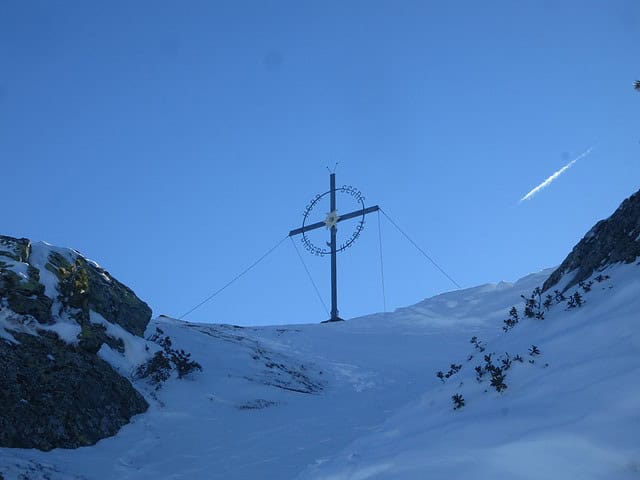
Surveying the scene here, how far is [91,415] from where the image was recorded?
9195 mm

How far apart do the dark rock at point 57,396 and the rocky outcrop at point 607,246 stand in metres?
8.72

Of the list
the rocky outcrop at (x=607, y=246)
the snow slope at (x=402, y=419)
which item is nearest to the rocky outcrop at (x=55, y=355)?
the snow slope at (x=402, y=419)

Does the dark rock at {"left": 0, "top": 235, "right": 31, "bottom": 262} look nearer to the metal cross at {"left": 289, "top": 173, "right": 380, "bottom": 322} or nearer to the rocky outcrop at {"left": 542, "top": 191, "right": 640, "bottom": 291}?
the rocky outcrop at {"left": 542, "top": 191, "right": 640, "bottom": 291}

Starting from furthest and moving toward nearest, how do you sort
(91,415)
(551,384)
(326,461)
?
(91,415) < (326,461) < (551,384)

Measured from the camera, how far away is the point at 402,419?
8.88 meters

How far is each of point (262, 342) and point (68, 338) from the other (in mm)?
10231

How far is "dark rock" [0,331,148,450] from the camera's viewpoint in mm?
7989

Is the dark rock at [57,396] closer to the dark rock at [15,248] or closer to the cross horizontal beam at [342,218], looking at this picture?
the dark rock at [15,248]

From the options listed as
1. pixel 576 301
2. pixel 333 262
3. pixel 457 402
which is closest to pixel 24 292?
pixel 457 402

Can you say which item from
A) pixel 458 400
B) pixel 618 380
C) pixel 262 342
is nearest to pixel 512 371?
pixel 458 400

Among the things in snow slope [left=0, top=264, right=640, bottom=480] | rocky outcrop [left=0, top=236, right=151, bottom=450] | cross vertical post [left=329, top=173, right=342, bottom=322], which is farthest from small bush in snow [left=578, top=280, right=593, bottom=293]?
cross vertical post [left=329, top=173, right=342, bottom=322]

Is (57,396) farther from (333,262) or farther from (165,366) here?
(333,262)

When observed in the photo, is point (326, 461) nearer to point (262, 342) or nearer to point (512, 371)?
point (512, 371)

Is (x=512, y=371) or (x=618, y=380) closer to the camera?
(x=618, y=380)
